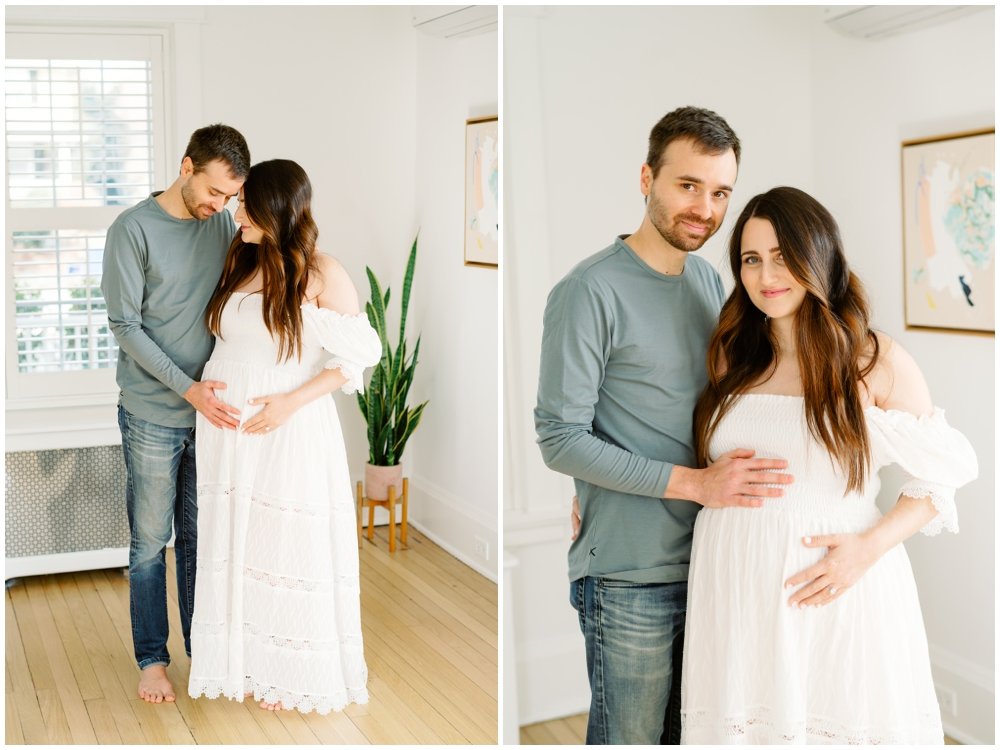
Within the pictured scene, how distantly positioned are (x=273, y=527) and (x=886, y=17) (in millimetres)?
2377

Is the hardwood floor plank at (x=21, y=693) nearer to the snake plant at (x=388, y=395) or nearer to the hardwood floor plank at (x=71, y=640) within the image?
the hardwood floor plank at (x=71, y=640)

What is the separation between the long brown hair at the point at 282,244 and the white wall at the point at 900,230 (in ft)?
6.12

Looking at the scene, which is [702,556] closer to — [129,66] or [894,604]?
[894,604]

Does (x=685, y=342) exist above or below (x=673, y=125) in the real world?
below

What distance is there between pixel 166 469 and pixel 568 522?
1.30m

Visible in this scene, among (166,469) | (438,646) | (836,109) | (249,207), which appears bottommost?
(438,646)

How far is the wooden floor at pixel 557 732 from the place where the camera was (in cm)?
330

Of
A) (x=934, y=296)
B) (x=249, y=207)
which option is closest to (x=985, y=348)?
(x=934, y=296)

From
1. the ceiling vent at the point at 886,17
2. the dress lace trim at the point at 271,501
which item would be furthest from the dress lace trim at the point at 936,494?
the ceiling vent at the point at 886,17

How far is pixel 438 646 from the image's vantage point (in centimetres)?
330

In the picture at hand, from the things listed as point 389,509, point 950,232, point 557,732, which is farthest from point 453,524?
point 950,232

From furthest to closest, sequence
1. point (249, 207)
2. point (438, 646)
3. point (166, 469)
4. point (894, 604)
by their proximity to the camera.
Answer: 1. point (438, 646)
2. point (166, 469)
3. point (249, 207)
4. point (894, 604)

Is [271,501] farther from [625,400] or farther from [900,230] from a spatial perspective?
[900,230]

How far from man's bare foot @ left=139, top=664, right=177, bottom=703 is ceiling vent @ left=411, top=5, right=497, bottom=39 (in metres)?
2.36
